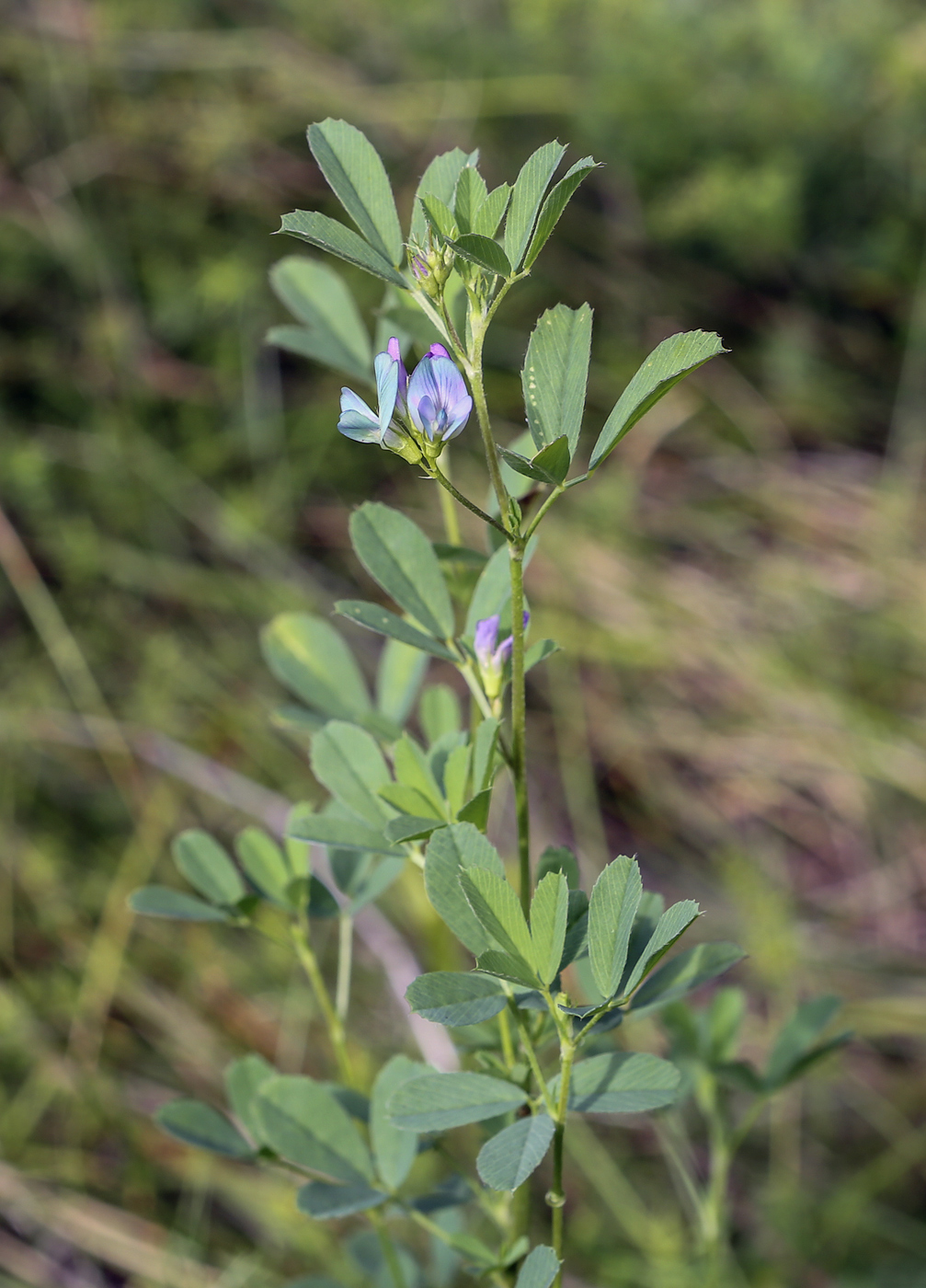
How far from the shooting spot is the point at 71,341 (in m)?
1.66

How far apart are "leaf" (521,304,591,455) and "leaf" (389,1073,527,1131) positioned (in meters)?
0.24

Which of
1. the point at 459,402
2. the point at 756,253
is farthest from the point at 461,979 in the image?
the point at 756,253

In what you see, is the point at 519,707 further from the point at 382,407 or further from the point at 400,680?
the point at 400,680

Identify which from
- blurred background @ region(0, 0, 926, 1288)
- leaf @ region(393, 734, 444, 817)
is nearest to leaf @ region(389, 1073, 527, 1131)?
leaf @ region(393, 734, 444, 817)

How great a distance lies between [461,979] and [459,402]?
21 centimetres

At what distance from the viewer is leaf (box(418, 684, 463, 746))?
547 mm

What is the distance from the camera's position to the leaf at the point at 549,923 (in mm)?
372

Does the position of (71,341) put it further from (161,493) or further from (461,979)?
(461,979)

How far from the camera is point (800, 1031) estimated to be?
0.59m

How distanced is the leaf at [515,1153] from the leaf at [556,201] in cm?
29

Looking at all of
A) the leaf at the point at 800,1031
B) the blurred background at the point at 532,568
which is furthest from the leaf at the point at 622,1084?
the blurred background at the point at 532,568

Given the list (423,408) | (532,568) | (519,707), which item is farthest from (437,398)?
(532,568)

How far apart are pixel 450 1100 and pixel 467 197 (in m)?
0.32

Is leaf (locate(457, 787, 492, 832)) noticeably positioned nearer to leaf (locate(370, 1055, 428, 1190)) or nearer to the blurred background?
leaf (locate(370, 1055, 428, 1190))
